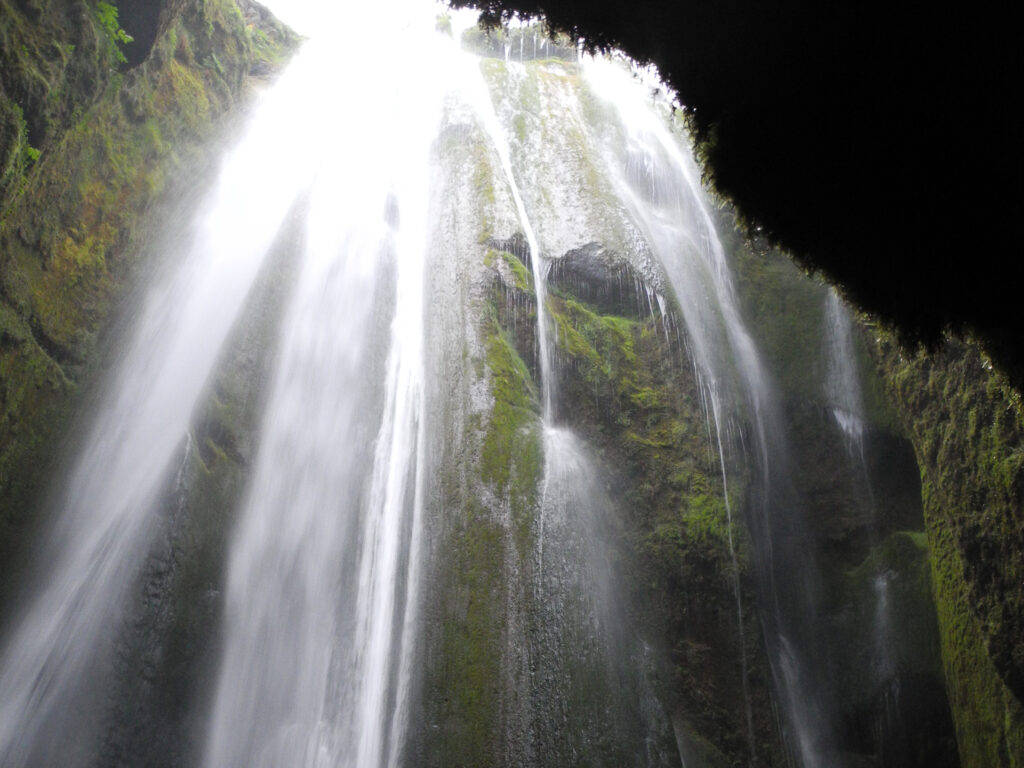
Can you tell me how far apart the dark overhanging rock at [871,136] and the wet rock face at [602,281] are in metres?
6.84

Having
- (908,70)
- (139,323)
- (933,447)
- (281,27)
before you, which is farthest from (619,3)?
(281,27)

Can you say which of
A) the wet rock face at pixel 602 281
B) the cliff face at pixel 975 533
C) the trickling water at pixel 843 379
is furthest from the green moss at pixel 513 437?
the trickling water at pixel 843 379

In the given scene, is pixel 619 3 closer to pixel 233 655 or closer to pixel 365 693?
pixel 365 693

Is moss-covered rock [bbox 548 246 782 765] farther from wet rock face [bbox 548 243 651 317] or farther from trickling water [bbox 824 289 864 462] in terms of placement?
trickling water [bbox 824 289 864 462]

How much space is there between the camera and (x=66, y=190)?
26.7 feet

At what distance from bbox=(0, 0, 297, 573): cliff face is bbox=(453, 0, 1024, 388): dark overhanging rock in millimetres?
5757

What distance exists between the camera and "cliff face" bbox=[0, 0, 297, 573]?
6488mm

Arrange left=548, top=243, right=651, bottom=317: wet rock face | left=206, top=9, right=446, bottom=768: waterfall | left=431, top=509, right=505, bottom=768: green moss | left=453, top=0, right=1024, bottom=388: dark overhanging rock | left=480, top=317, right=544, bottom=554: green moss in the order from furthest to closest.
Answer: left=548, top=243, right=651, bottom=317: wet rock face → left=480, top=317, right=544, bottom=554: green moss → left=206, top=9, right=446, bottom=768: waterfall → left=431, top=509, right=505, bottom=768: green moss → left=453, top=0, right=1024, bottom=388: dark overhanging rock

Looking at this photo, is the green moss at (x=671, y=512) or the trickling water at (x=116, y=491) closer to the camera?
the trickling water at (x=116, y=491)

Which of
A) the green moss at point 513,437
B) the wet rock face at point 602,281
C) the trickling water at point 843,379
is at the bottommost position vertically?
the green moss at point 513,437

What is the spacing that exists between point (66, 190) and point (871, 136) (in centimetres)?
906

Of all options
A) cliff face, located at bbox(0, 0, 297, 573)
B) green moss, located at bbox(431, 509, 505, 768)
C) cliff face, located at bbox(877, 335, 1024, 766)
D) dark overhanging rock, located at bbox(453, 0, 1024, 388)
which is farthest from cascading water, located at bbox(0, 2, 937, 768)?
dark overhanging rock, located at bbox(453, 0, 1024, 388)

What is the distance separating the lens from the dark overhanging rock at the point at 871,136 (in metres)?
2.84

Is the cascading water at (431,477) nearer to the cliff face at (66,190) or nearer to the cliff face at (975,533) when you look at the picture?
the cliff face at (66,190)
